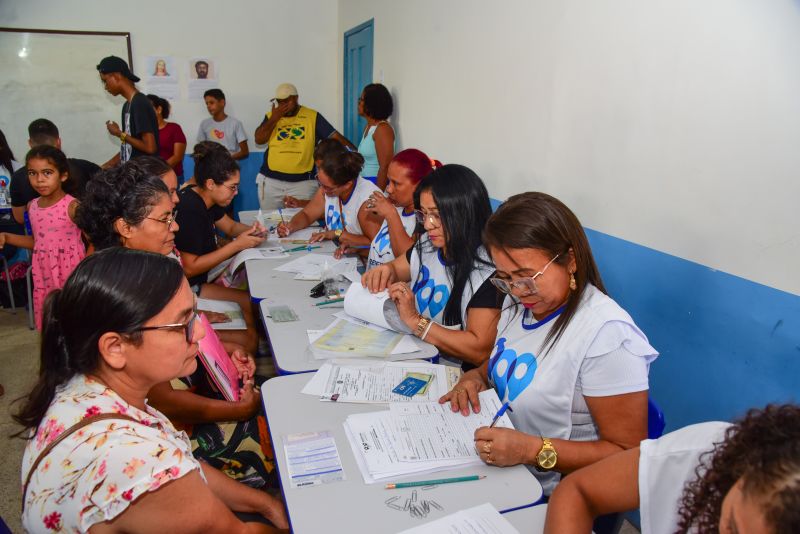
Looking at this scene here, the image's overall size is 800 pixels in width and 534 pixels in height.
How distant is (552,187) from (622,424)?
1452 millimetres

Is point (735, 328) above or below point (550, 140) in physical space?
below

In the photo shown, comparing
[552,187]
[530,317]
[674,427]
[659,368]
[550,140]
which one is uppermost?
[550,140]

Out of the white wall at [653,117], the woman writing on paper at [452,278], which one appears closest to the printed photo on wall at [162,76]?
the white wall at [653,117]

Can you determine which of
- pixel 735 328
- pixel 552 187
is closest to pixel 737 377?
pixel 735 328

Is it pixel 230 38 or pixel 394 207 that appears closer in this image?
pixel 394 207

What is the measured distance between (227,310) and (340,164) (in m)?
1.08

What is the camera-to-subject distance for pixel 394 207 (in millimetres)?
2781

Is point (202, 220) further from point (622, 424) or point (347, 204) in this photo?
point (622, 424)

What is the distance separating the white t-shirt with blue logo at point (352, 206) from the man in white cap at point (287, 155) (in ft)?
5.44

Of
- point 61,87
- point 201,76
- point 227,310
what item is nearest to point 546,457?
point 227,310

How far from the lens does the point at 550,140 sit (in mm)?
2496

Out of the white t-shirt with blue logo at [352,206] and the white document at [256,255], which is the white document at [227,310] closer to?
the white document at [256,255]

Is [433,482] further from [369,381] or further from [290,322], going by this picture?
[290,322]

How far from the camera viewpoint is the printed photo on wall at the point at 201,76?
5.69 meters
